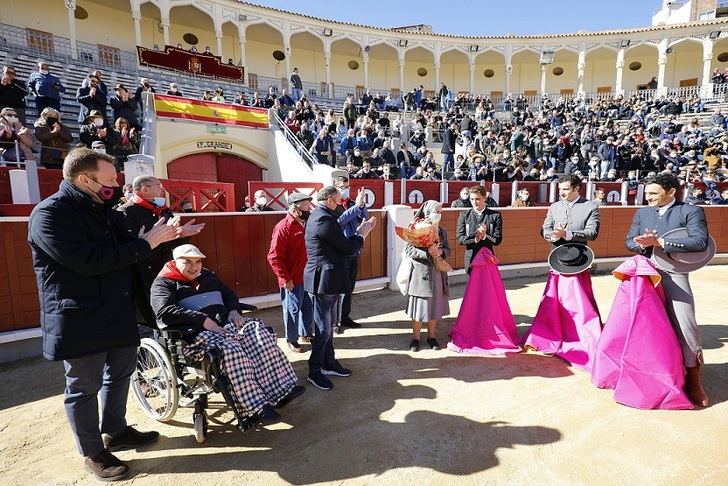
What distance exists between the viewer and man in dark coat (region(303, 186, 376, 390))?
3303mm

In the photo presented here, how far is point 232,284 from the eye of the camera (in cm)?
543

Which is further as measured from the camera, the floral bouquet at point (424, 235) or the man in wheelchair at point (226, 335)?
the floral bouquet at point (424, 235)

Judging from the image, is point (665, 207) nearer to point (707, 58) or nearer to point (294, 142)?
point (294, 142)

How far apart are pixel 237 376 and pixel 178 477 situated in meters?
0.63

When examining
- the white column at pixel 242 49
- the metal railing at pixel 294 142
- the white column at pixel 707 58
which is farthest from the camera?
the white column at pixel 707 58

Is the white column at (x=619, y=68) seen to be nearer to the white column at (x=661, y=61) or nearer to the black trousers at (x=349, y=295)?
the white column at (x=661, y=61)

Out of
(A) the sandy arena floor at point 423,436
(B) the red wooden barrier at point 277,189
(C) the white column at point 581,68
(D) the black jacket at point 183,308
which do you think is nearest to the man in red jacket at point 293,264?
(A) the sandy arena floor at point 423,436

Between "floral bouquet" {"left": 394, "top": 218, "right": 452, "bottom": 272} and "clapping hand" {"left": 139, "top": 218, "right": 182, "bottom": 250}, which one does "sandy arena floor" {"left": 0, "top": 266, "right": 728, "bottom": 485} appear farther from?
"clapping hand" {"left": 139, "top": 218, "right": 182, "bottom": 250}

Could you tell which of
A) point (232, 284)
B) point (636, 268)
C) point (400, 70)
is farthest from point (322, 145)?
point (400, 70)

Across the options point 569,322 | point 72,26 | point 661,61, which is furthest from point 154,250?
point 661,61

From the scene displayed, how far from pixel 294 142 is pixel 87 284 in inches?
472

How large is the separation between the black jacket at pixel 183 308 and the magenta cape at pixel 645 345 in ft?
10.0

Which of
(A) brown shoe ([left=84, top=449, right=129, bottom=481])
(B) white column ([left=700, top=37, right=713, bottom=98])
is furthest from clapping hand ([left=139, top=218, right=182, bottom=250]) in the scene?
(B) white column ([left=700, top=37, right=713, bottom=98])

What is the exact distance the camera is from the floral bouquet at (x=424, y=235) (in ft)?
13.2
